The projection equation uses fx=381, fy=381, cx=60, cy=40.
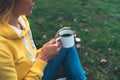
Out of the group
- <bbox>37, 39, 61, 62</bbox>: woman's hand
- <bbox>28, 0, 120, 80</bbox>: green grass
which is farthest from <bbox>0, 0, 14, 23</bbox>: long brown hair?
<bbox>28, 0, 120, 80</bbox>: green grass

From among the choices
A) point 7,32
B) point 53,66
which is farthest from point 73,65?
point 7,32

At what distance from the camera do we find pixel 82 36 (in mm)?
5402

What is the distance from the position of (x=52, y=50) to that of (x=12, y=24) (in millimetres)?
→ 344

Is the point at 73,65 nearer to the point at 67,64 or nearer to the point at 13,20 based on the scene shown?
the point at 67,64

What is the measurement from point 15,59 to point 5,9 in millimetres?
347

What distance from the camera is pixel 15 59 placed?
2578 mm

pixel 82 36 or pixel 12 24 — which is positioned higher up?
pixel 12 24

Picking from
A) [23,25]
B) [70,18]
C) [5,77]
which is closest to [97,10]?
[70,18]

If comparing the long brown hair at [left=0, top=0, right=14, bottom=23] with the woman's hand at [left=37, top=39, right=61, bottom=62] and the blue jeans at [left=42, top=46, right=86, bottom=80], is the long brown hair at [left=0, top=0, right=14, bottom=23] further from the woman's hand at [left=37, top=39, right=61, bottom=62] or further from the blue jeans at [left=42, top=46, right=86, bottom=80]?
the blue jeans at [left=42, top=46, right=86, bottom=80]

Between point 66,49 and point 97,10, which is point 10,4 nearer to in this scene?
point 66,49

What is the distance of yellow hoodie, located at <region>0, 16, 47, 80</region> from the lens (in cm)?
246

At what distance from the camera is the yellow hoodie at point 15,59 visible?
8.05 feet

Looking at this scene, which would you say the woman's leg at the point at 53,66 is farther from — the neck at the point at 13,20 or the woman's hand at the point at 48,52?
the neck at the point at 13,20

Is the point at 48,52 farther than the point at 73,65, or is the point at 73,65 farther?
the point at 73,65
